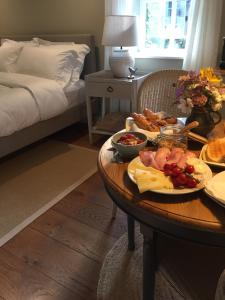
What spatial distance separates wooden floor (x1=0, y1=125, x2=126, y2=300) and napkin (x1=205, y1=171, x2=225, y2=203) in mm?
898

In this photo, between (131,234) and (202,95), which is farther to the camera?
(131,234)

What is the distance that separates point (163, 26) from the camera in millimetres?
2854

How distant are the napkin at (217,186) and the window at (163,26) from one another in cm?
227

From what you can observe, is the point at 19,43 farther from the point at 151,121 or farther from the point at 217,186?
the point at 217,186

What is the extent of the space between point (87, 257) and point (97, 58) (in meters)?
2.40

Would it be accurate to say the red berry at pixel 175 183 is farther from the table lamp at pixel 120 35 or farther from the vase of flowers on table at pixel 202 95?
the table lamp at pixel 120 35

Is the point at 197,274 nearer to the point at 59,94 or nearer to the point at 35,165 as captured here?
the point at 35,165

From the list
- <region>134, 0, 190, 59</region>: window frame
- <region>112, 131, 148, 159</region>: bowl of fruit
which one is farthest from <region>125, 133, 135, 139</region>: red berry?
<region>134, 0, 190, 59</region>: window frame

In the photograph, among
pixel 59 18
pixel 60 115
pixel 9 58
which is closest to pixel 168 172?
pixel 60 115

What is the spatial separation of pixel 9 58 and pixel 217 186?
10.2ft

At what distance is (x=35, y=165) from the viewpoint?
2.54 metres

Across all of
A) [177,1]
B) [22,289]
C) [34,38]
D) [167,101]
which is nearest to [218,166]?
[167,101]

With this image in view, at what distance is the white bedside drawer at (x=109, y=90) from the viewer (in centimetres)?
258

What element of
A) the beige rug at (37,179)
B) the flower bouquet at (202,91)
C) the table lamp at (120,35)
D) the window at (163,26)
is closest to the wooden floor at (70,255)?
the beige rug at (37,179)
